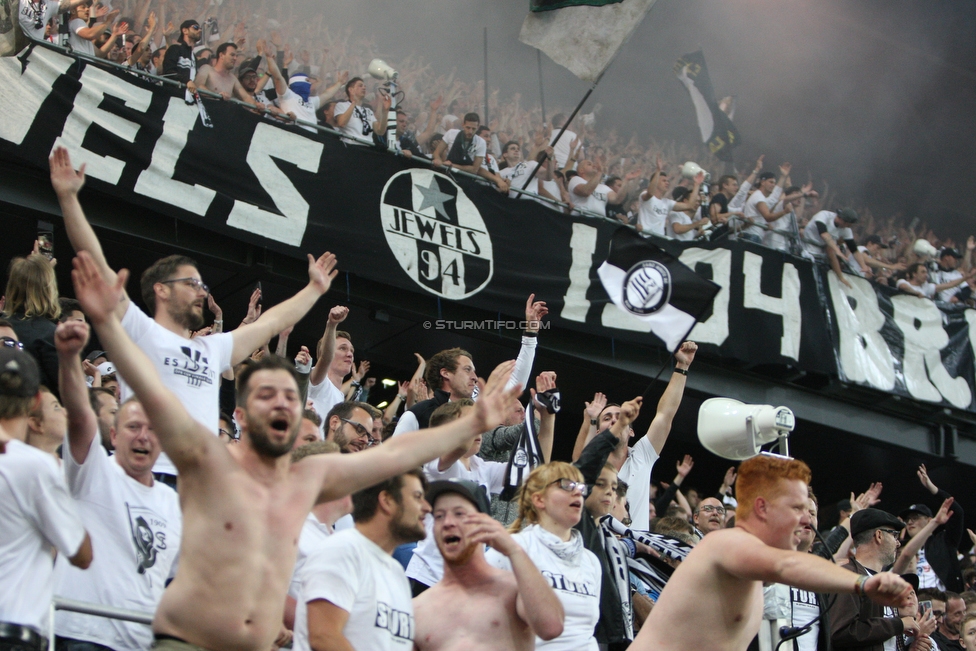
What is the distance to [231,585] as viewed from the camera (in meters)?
2.80

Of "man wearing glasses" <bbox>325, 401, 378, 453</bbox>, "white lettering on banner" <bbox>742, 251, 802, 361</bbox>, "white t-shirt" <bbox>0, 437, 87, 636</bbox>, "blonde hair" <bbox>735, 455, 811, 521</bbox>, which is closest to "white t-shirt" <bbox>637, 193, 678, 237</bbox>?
"white lettering on banner" <bbox>742, 251, 802, 361</bbox>

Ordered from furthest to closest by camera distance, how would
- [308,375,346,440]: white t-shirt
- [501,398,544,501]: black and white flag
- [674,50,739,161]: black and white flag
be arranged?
[674,50,739,161]: black and white flag < [308,375,346,440]: white t-shirt < [501,398,544,501]: black and white flag

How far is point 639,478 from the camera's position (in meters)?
6.72

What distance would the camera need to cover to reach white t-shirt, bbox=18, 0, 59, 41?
8156 millimetres

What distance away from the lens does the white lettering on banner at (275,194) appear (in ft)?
29.5

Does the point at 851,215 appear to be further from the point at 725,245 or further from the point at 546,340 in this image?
the point at 546,340

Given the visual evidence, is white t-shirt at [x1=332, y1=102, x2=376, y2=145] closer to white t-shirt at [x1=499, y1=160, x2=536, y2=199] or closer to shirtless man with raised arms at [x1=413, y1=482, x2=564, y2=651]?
white t-shirt at [x1=499, y1=160, x2=536, y2=199]

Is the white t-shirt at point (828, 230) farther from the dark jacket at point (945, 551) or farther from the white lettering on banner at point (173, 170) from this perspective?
the white lettering on banner at point (173, 170)

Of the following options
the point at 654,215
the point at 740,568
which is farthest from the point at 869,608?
the point at 654,215

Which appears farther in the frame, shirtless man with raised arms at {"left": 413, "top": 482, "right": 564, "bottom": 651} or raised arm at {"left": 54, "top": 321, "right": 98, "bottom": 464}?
shirtless man with raised arms at {"left": 413, "top": 482, "right": 564, "bottom": 651}

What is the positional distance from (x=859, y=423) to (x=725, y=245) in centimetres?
303

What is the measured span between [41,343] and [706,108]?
1193 centimetres

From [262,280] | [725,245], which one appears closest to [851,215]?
[725,245]

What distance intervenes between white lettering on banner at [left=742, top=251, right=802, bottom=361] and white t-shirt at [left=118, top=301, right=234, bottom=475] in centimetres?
856
